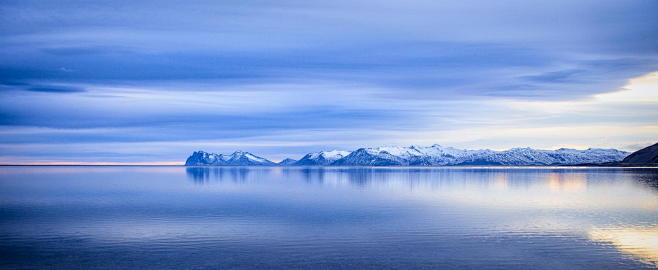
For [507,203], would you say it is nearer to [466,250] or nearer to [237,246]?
[466,250]

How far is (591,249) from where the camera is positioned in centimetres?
3641

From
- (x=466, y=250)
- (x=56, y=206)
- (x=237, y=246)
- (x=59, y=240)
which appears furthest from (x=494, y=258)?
(x=56, y=206)

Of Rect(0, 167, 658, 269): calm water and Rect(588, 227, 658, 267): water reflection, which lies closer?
Rect(0, 167, 658, 269): calm water

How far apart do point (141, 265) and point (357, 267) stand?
540 inches

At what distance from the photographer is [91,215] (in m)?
58.6

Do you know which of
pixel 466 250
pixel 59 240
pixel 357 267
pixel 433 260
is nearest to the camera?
pixel 357 267

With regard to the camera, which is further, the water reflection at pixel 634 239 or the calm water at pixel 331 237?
the water reflection at pixel 634 239

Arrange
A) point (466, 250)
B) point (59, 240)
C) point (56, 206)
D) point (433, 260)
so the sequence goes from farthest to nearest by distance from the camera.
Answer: point (56, 206) → point (59, 240) → point (466, 250) → point (433, 260)

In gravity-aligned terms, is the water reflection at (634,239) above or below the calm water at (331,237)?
below

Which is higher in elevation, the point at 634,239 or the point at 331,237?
the point at 331,237

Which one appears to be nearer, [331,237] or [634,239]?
[634,239]

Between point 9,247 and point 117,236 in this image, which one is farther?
point 117,236

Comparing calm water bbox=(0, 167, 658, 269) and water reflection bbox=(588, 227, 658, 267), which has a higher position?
calm water bbox=(0, 167, 658, 269)

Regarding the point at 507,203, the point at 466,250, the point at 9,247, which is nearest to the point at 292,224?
the point at 466,250
